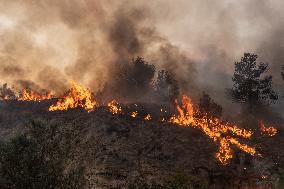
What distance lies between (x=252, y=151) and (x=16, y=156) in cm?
3534

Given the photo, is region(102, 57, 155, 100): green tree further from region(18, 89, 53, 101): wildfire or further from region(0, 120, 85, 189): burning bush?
region(0, 120, 85, 189): burning bush

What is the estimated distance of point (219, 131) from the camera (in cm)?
5234

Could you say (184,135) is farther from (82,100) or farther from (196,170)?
(82,100)

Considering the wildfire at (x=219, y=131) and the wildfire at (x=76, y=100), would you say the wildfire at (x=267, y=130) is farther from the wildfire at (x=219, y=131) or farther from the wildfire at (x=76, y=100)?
the wildfire at (x=76, y=100)

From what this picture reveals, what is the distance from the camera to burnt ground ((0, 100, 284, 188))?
38469mm

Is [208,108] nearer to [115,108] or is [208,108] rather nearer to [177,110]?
[177,110]

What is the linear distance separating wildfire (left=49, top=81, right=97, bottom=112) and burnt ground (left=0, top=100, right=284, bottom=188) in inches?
204

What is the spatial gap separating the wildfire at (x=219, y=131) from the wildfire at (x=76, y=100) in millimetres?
13911

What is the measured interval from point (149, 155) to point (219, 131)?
1476 centimetres

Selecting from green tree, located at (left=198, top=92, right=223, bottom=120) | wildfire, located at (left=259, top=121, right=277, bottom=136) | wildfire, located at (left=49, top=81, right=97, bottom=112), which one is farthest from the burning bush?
wildfire, located at (left=259, top=121, right=277, bottom=136)

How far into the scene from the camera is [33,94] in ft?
244

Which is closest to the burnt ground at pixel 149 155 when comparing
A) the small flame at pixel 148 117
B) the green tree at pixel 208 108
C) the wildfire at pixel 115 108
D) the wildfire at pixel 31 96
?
the small flame at pixel 148 117

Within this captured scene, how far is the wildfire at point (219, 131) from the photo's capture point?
45216 mm

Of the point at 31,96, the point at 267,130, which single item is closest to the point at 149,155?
the point at 267,130
